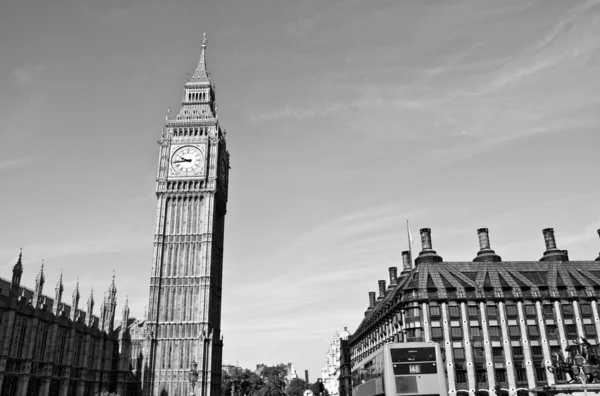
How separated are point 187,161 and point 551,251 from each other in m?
64.3

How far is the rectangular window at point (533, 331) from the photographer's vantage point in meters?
72.6

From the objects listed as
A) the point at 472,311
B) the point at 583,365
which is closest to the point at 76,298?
the point at 472,311

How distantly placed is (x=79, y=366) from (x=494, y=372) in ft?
187

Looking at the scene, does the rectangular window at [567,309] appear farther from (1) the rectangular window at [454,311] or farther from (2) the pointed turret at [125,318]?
(2) the pointed turret at [125,318]

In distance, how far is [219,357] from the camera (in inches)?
3637

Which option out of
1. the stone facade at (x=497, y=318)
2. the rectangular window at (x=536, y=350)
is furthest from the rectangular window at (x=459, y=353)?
the rectangular window at (x=536, y=350)

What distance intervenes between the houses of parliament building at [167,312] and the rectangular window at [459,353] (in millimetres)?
38038

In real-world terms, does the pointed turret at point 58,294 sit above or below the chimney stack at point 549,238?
below

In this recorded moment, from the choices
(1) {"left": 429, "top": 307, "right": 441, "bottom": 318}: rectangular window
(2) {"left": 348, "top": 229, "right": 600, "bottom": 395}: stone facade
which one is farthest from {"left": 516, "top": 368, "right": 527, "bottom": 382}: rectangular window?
(1) {"left": 429, "top": 307, "right": 441, "bottom": 318}: rectangular window

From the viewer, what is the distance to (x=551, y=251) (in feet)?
289

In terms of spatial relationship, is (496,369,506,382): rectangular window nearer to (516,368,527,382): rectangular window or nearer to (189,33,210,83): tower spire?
(516,368,527,382): rectangular window

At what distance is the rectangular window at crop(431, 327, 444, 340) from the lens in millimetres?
71625

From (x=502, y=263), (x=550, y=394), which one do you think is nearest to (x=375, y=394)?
(x=550, y=394)

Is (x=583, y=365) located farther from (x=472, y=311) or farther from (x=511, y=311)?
(x=511, y=311)
